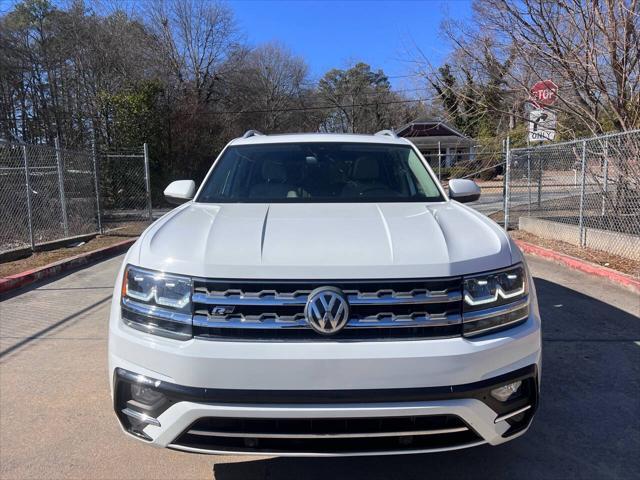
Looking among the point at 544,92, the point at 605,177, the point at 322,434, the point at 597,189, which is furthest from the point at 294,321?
the point at 544,92

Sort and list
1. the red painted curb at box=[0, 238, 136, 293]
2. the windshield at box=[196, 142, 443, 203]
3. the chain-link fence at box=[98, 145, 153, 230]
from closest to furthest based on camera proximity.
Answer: the windshield at box=[196, 142, 443, 203], the red painted curb at box=[0, 238, 136, 293], the chain-link fence at box=[98, 145, 153, 230]

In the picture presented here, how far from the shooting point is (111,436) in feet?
9.99

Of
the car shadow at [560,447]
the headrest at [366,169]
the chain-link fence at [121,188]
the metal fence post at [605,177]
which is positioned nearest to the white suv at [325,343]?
the car shadow at [560,447]

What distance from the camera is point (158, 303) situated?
7.36ft

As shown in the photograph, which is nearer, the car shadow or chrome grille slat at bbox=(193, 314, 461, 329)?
chrome grille slat at bbox=(193, 314, 461, 329)

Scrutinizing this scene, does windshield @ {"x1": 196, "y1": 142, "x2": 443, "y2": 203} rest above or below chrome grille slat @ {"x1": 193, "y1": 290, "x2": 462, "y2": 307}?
above

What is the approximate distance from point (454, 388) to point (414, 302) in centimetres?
38

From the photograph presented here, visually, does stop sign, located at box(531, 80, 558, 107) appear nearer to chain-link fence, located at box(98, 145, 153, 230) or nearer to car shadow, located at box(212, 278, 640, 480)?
car shadow, located at box(212, 278, 640, 480)

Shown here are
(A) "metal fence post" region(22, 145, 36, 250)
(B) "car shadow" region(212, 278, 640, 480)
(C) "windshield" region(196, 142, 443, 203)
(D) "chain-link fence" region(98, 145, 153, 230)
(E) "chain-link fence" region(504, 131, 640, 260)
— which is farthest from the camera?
(D) "chain-link fence" region(98, 145, 153, 230)

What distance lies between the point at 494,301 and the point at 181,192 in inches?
98.4

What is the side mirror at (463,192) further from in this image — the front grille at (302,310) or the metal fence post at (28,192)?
→ the metal fence post at (28,192)

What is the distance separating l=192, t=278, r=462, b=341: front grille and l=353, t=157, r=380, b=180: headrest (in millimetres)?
1790

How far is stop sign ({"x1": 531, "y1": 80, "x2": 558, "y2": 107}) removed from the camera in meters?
10.1

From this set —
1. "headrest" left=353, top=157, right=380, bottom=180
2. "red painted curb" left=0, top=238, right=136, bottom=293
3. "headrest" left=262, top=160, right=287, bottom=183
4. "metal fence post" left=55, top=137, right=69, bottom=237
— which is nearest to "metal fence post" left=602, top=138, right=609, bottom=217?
"headrest" left=353, top=157, right=380, bottom=180
